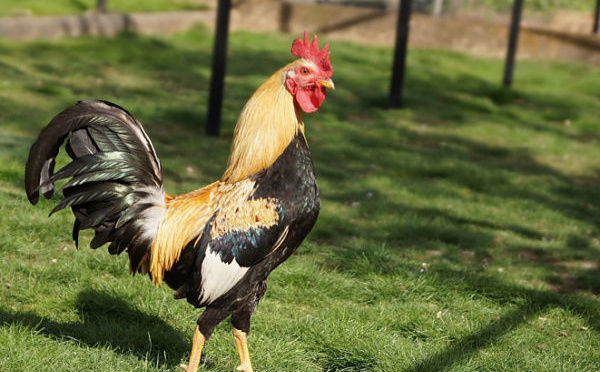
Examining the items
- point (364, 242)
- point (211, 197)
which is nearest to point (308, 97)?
point (211, 197)

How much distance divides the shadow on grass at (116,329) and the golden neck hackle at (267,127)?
1254 millimetres

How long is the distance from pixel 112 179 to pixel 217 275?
0.75 m

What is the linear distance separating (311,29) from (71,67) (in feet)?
24.6

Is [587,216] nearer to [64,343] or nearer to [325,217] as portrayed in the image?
[325,217]

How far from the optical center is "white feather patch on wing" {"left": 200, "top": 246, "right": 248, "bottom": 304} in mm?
3809

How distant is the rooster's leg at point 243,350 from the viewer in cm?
415

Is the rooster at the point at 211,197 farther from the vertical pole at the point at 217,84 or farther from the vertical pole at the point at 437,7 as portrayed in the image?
the vertical pole at the point at 437,7

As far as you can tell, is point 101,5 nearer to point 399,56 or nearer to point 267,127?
point 399,56

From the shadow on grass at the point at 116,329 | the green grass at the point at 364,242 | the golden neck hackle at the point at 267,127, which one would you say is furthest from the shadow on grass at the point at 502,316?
the golden neck hackle at the point at 267,127

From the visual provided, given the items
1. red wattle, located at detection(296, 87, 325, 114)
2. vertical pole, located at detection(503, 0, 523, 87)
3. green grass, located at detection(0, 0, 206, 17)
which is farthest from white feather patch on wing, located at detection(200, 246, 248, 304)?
green grass, located at detection(0, 0, 206, 17)

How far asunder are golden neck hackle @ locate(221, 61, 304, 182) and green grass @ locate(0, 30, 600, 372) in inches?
51.6

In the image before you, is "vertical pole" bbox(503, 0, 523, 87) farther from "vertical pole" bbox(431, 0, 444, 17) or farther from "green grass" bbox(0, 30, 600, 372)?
"vertical pole" bbox(431, 0, 444, 17)

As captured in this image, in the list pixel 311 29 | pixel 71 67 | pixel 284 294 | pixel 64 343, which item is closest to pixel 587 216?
pixel 284 294

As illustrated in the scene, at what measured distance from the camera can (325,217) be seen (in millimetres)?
7020
